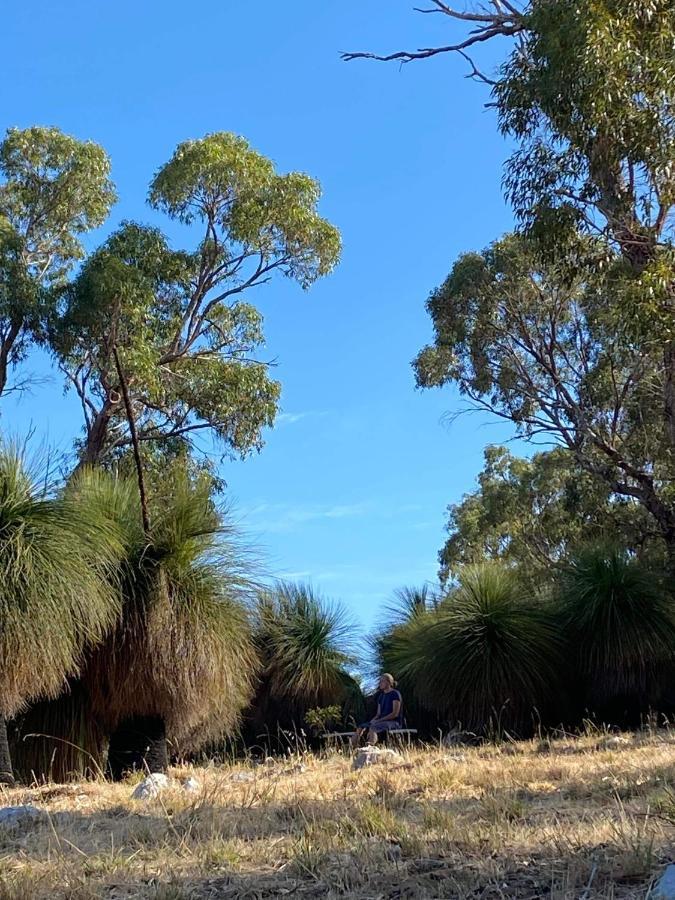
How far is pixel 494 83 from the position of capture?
31.0 feet

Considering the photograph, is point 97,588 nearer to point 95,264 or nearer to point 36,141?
point 95,264

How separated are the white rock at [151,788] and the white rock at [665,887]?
3.60 meters

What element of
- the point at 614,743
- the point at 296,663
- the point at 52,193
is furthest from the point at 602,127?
the point at 52,193

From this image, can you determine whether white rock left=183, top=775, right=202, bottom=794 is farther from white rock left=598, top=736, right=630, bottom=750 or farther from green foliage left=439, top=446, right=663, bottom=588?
green foliage left=439, top=446, right=663, bottom=588

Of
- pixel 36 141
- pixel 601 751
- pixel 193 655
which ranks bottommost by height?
pixel 601 751

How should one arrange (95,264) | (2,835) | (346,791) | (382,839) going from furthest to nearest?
1. (95,264)
2. (346,791)
3. (2,835)
4. (382,839)

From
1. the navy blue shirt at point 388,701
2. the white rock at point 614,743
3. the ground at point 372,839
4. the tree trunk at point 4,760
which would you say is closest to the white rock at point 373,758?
the ground at point 372,839

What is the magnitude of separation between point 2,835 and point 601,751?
505cm

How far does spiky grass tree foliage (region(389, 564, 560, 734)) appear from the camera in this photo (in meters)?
12.8

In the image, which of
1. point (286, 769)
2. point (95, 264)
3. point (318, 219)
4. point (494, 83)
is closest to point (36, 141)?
point (95, 264)

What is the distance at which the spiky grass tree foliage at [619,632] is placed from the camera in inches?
505

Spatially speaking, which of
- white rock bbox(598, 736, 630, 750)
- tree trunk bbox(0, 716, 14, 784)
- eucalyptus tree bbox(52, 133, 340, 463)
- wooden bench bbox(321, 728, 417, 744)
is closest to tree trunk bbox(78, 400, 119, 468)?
eucalyptus tree bbox(52, 133, 340, 463)

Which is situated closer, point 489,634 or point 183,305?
point 489,634

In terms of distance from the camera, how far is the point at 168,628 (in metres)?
8.85
